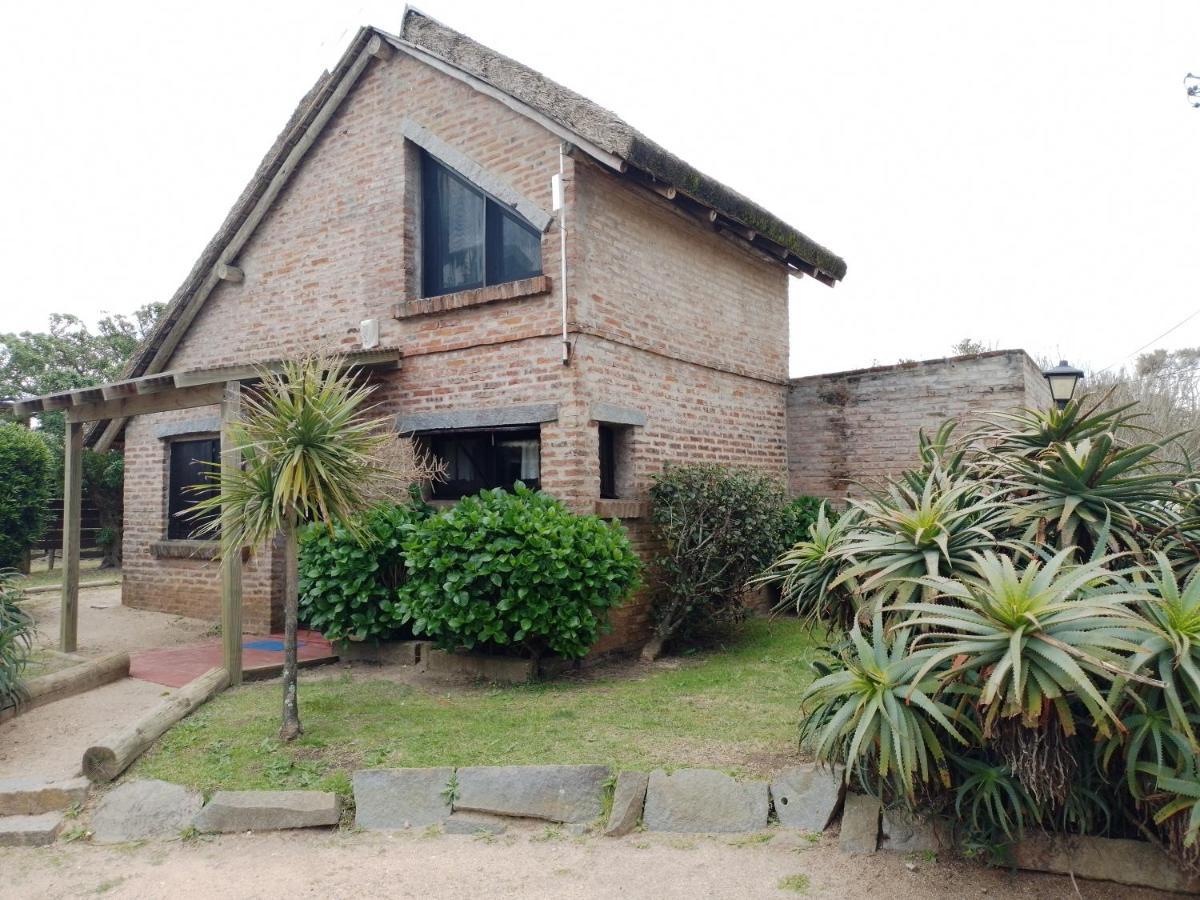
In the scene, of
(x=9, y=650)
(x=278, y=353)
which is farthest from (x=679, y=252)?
(x=9, y=650)

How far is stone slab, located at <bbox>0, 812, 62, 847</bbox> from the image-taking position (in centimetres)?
465

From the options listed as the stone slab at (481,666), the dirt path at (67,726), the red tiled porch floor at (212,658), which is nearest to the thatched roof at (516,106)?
the stone slab at (481,666)

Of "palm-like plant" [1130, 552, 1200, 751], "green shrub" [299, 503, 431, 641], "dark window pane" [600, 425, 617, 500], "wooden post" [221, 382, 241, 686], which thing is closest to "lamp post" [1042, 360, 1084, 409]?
"dark window pane" [600, 425, 617, 500]

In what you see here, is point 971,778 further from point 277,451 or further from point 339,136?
point 339,136

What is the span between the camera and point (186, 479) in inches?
434

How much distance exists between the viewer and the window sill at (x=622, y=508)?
791 cm

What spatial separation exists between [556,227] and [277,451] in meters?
3.66

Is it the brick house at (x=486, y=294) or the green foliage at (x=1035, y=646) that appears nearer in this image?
the green foliage at (x=1035, y=646)

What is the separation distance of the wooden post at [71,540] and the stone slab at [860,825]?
7589mm

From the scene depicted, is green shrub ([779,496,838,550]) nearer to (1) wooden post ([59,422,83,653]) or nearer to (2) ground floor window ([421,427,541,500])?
(2) ground floor window ([421,427,541,500])

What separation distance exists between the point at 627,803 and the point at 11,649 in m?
5.01

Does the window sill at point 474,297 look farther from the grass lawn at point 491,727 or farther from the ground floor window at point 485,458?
the grass lawn at point 491,727

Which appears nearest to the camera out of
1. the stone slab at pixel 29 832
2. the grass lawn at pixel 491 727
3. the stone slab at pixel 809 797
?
the stone slab at pixel 809 797

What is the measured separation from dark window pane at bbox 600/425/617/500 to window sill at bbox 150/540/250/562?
4938mm
